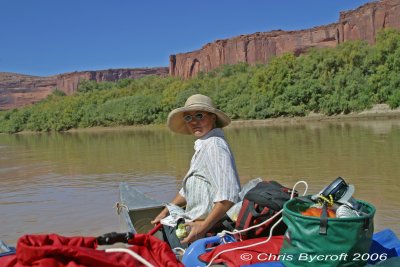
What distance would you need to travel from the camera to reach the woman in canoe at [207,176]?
315cm

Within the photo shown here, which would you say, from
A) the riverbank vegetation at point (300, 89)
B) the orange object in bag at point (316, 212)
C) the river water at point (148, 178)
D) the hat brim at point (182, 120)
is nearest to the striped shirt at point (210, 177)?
the hat brim at point (182, 120)

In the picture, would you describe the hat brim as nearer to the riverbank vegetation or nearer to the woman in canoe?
the woman in canoe

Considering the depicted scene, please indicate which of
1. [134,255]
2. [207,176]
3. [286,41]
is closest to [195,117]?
[207,176]

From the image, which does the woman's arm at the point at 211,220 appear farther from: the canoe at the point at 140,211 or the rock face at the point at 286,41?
the rock face at the point at 286,41

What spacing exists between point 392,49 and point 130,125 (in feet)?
104

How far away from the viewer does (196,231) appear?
3.18m

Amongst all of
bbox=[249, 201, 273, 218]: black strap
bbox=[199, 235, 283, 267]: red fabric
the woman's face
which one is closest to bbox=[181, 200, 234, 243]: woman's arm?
bbox=[249, 201, 273, 218]: black strap

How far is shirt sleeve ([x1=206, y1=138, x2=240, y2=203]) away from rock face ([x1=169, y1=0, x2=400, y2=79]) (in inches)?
3268

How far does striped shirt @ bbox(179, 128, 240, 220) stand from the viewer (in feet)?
10.3

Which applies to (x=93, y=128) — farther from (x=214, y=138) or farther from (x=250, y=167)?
(x=214, y=138)

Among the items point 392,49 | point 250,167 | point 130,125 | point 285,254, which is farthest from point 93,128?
point 285,254

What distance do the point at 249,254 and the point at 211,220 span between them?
597mm

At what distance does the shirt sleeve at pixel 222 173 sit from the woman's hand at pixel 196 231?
0.20 m

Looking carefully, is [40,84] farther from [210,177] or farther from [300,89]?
[210,177]
